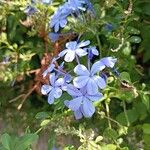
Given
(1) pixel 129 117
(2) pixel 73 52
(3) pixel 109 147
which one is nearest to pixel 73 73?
(2) pixel 73 52

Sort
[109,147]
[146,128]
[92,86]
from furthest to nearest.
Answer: [146,128], [109,147], [92,86]

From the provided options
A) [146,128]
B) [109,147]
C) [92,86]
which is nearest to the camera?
[92,86]

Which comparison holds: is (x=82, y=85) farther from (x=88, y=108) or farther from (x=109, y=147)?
(x=109, y=147)

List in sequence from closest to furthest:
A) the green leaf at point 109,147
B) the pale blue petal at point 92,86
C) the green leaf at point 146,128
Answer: the pale blue petal at point 92,86
the green leaf at point 109,147
the green leaf at point 146,128

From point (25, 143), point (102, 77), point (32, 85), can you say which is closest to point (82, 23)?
point (102, 77)

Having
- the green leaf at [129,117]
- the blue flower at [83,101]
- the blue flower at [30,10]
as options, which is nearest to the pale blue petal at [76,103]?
the blue flower at [83,101]

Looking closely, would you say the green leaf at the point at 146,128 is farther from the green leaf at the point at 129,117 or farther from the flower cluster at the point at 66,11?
the flower cluster at the point at 66,11

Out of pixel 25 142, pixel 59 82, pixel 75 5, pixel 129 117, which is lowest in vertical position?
pixel 129 117

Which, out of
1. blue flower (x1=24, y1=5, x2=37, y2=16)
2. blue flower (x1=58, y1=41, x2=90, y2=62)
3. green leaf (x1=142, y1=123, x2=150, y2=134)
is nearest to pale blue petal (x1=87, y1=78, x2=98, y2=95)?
blue flower (x1=58, y1=41, x2=90, y2=62)
